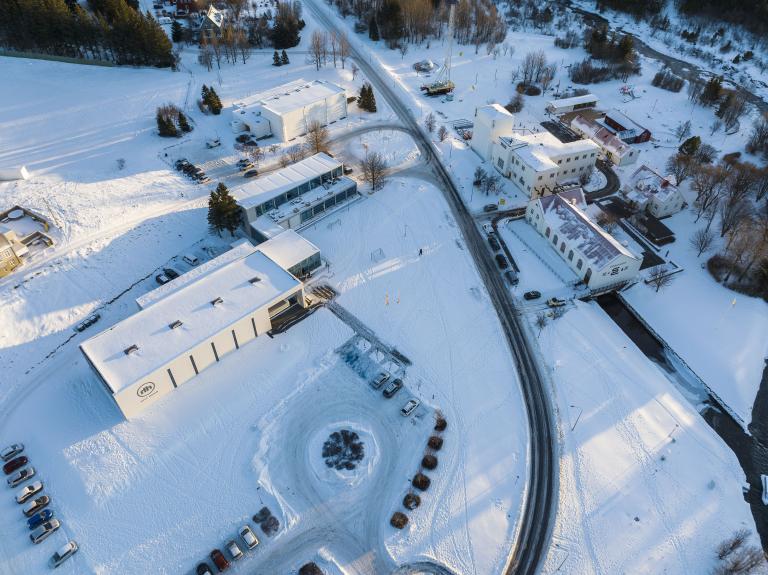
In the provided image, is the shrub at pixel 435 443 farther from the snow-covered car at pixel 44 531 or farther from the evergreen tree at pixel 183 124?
the evergreen tree at pixel 183 124

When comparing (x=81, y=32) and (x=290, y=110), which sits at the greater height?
(x=81, y=32)

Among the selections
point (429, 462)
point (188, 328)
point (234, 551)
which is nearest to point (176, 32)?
point (188, 328)

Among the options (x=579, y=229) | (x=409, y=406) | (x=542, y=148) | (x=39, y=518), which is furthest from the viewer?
(x=542, y=148)

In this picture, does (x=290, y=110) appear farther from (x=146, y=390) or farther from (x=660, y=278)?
(x=660, y=278)

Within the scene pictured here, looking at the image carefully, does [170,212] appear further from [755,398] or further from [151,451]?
[755,398]

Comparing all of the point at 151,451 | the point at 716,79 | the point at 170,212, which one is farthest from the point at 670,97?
the point at 151,451

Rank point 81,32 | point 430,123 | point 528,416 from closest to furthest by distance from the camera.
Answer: point 528,416 → point 430,123 → point 81,32
